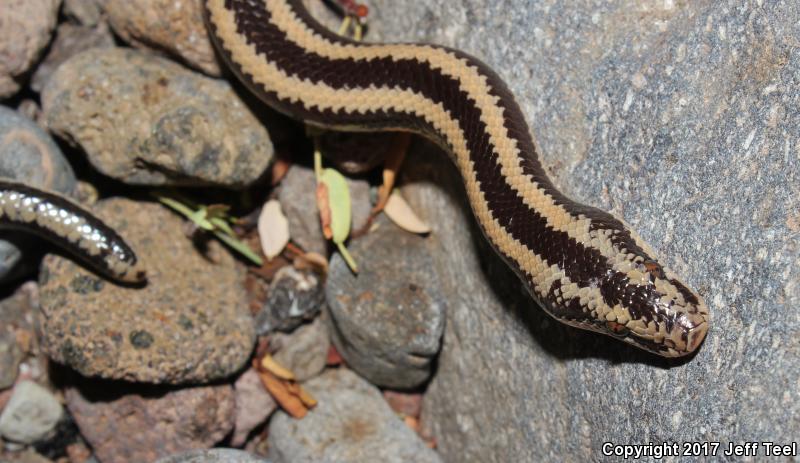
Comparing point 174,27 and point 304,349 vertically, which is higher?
point 174,27

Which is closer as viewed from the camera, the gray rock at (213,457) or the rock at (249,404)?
the gray rock at (213,457)

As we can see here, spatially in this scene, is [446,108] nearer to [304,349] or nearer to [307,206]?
[307,206]

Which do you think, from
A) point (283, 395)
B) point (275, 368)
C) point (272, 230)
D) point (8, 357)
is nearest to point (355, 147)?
point (272, 230)

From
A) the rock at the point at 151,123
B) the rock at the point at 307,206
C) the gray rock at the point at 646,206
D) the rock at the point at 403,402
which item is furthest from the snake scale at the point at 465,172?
the rock at the point at 403,402

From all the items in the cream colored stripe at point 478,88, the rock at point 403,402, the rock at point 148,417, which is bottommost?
the rock at point 148,417

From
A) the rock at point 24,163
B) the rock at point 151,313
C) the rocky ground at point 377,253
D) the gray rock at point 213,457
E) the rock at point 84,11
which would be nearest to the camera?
the rocky ground at point 377,253

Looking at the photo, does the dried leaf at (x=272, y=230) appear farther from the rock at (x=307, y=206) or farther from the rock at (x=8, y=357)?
the rock at (x=8, y=357)

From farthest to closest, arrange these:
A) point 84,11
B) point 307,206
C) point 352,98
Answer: point 84,11
point 307,206
point 352,98
